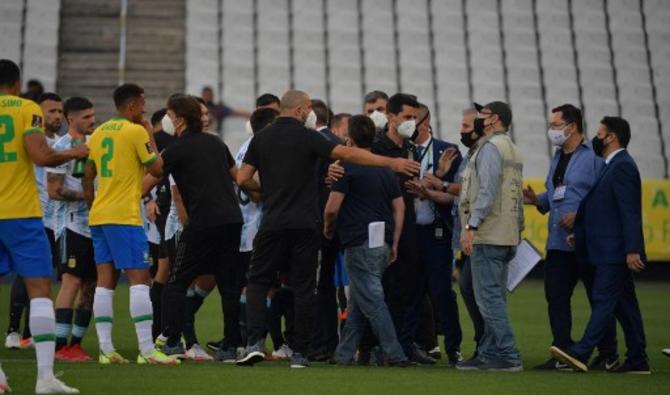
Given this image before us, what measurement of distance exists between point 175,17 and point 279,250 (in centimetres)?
1838

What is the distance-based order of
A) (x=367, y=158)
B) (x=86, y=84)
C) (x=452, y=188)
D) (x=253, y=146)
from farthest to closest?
(x=86, y=84), (x=452, y=188), (x=253, y=146), (x=367, y=158)

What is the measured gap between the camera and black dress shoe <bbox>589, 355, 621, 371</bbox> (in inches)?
435

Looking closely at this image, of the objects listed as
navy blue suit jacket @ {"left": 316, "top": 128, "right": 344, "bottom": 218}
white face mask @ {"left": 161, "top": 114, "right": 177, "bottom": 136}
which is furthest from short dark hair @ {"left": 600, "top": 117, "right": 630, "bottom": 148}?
white face mask @ {"left": 161, "top": 114, "right": 177, "bottom": 136}

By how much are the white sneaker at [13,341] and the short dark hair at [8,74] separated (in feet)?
13.4

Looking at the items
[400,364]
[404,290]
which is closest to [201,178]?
[404,290]

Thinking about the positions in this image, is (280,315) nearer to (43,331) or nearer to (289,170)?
(289,170)

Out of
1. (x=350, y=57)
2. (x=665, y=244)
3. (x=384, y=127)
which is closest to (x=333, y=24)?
(x=350, y=57)

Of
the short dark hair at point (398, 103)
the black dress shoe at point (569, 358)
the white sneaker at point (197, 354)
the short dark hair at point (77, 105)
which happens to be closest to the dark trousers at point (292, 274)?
the white sneaker at point (197, 354)

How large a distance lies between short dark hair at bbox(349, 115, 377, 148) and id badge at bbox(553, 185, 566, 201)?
5.73 feet

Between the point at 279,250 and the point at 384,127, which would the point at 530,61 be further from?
the point at 279,250

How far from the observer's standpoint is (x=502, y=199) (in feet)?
34.3

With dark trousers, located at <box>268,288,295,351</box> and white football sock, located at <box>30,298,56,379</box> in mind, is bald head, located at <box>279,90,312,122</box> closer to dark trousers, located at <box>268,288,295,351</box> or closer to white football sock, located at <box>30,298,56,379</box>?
dark trousers, located at <box>268,288,295,351</box>

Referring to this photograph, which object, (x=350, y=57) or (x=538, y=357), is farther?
(x=350, y=57)

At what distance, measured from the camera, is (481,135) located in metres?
11.1
